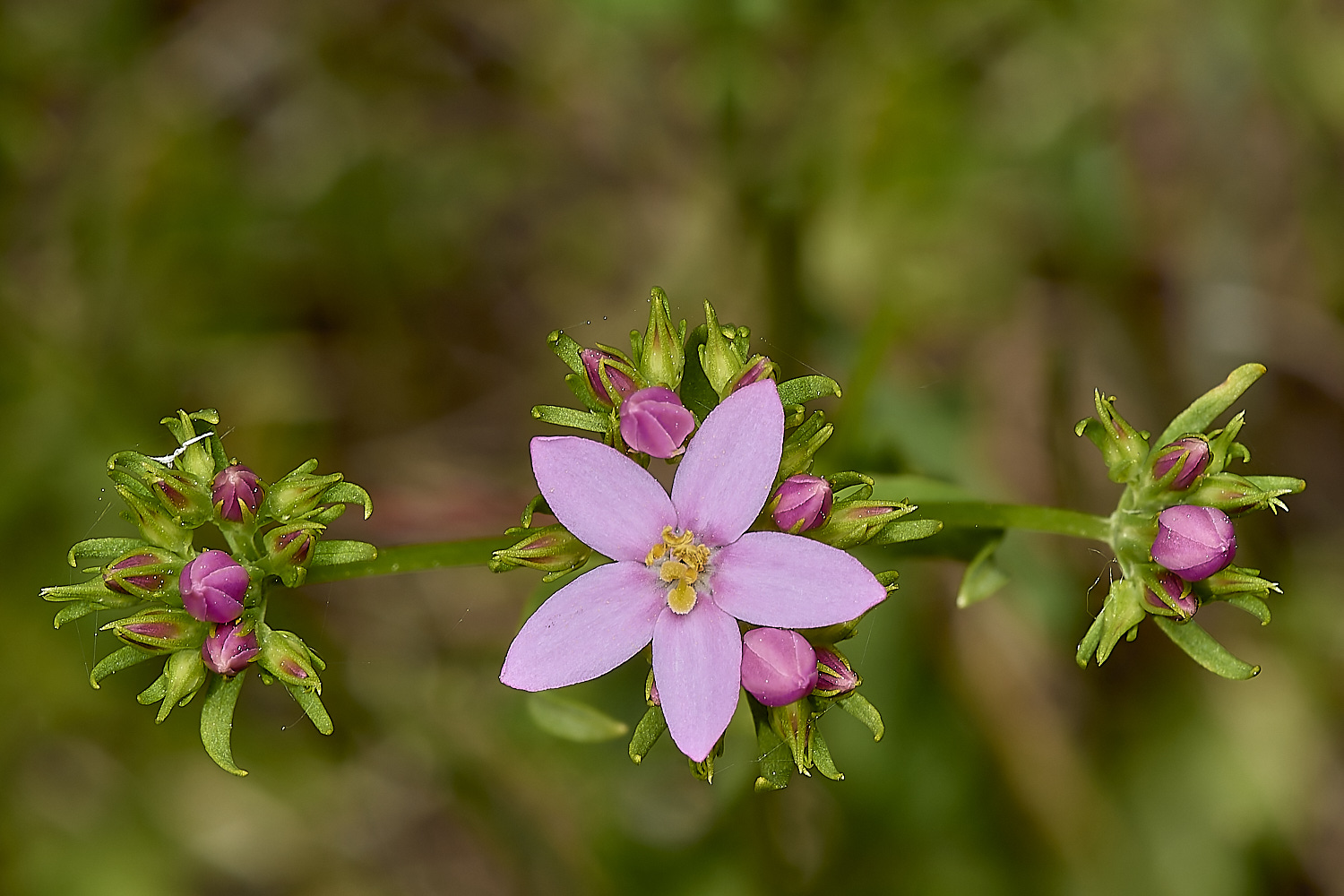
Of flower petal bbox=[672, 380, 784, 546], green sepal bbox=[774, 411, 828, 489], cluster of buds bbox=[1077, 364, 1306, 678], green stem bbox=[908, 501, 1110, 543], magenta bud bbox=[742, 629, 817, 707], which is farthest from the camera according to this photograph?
green stem bbox=[908, 501, 1110, 543]

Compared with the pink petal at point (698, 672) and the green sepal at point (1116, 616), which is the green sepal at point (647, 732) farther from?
the green sepal at point (1116, 616)

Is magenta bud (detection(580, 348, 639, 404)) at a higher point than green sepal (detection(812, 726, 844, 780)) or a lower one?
higher

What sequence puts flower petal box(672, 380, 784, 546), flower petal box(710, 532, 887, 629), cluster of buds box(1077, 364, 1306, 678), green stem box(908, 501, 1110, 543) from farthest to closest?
1. green stem box(908, 501, 1110, 543)
2. cluster of buds box(1077, 364, 1306, 678)
3. flower petal box(672, 380, 784, 546)
4. flower petal box(710, 532, 887, 629)

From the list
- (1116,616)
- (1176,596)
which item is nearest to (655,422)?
(1116,616)

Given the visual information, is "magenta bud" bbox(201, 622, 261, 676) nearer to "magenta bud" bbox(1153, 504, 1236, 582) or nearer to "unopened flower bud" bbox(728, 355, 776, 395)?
"unopened flower bud" bbox(728, 355, 776, 395)

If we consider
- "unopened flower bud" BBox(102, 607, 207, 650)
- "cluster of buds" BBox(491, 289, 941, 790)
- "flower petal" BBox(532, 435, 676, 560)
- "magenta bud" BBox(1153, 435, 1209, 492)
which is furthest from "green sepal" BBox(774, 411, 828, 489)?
"unopened flower bud" BBox(102, 607, 207, 650)
